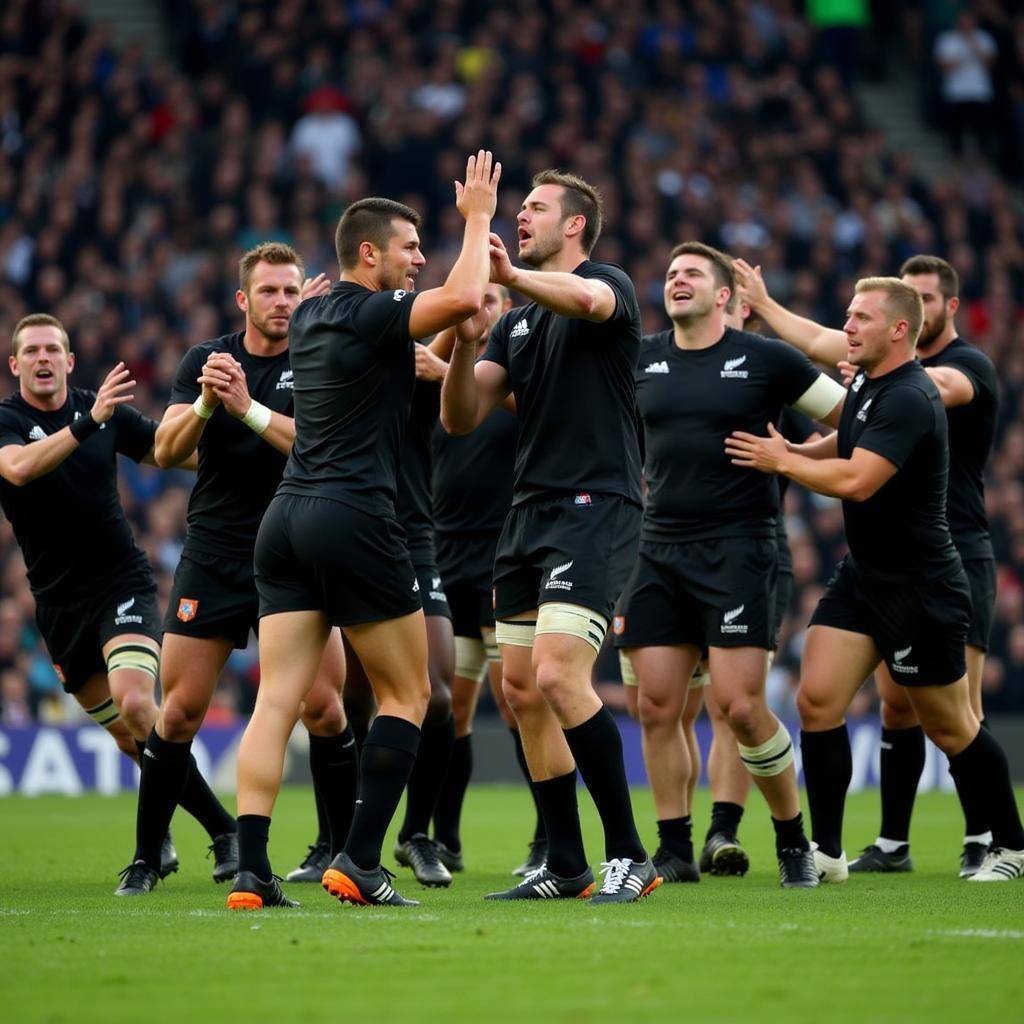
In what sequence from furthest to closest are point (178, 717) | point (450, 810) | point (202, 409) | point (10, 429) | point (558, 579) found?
point (450, 810)
point (10, 429)
point (178, 717)
point (202, 409)
point (558, 579)

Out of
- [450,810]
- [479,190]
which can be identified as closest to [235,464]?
[479,190]

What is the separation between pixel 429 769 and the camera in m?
9.80

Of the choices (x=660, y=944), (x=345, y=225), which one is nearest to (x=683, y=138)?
(x=345, y=225)

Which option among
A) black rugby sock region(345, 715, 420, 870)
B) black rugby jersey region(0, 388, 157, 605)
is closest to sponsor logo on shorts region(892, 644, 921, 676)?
black rugby sock region(345, 715, 420, 870)

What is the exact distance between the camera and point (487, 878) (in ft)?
30.8

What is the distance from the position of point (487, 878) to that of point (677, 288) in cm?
306

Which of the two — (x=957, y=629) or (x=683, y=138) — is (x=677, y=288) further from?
(x=683, y=138)

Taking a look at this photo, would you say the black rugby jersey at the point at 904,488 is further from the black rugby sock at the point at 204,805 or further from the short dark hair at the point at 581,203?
the black rugby sock at the point at 204,805

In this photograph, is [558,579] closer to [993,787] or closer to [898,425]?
[898,425]

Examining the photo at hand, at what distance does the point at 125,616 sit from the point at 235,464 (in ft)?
4.22

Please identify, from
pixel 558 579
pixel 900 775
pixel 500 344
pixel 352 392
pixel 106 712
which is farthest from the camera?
pixel 900 775

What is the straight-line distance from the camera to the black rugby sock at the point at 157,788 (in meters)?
8.41

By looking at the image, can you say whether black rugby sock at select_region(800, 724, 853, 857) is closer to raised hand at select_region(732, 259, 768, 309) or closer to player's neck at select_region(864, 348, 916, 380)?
player's neck at select_region(864, 348, 916, 380)

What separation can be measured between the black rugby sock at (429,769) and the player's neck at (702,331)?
2.34m
